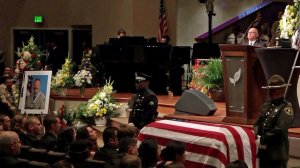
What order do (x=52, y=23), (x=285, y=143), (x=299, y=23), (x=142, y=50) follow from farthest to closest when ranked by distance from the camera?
(x=52, y=23) → (x=142, y=50) → (x=299, y=23) → (x=285, y=143)

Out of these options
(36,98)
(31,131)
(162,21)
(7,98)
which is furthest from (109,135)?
(162,21)

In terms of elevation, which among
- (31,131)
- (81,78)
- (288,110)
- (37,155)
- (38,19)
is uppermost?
(38,19)

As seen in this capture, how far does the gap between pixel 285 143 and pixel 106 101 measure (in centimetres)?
622

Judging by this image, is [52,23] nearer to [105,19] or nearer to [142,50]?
[105,19]

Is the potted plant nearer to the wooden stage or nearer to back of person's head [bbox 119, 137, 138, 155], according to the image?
the wooden stage

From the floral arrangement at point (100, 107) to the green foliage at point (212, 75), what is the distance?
1618mm

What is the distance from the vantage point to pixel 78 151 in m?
5.94

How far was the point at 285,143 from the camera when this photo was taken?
6332 mm

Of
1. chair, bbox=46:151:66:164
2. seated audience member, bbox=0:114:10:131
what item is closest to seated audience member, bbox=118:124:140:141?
chair, bbox=46:151:66:164

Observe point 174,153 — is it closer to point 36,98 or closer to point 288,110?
point 288,110

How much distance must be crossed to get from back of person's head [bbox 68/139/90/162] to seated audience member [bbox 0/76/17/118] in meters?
5.42

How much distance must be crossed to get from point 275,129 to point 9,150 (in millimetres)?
2409

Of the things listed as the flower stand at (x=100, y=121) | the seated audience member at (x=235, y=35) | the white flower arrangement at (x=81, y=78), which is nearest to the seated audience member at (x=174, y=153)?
the flower stand at (x=100, y=121)

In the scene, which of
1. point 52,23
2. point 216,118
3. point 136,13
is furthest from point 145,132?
point 52,23
